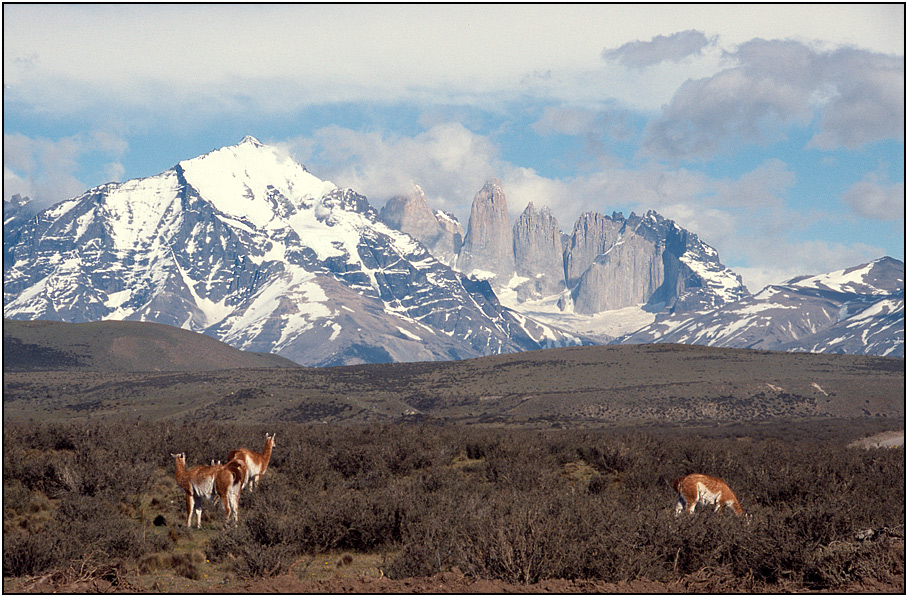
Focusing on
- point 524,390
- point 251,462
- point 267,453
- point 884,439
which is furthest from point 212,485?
point 524,390

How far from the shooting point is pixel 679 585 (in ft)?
41.4

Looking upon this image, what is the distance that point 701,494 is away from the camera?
15.9 meters

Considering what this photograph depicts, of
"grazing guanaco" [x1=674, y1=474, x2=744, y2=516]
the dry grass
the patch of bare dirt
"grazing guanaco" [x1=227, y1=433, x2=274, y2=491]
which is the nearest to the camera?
the dry grass

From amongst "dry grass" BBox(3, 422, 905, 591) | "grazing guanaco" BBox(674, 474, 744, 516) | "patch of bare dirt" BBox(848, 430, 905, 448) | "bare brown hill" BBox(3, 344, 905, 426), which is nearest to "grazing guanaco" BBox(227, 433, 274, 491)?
"dry grass" BBox(3, 422, 905, 591)

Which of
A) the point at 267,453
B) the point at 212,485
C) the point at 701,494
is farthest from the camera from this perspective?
the point at 267,453

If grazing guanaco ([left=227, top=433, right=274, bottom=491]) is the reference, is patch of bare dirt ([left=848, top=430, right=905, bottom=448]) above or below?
below

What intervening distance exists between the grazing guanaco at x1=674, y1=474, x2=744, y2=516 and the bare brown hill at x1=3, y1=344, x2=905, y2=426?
7897 centimetres

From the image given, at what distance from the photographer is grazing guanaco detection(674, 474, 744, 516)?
51.6ft

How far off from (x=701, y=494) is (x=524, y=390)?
117 m

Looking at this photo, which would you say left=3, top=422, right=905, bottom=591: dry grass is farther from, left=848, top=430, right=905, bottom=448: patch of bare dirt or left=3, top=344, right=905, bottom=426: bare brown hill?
left=3, top=344, right=905, bottom=426: bare brown hill

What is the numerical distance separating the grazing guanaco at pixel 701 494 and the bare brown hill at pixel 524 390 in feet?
259

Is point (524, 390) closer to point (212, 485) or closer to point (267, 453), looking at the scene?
point (267, 453)

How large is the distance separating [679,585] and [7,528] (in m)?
13.0

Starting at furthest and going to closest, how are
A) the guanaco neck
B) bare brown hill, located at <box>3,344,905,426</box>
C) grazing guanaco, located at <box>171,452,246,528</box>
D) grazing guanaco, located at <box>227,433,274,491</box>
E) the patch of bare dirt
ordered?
bare brown hill, located at <box>3,344,905,426</box> < the patch of bare dirt < the guanaco neck < grazing guanaco, located at <box>227,433,274,491</box> < grazing guanaco, located at <box>171,452,246,528</box>
